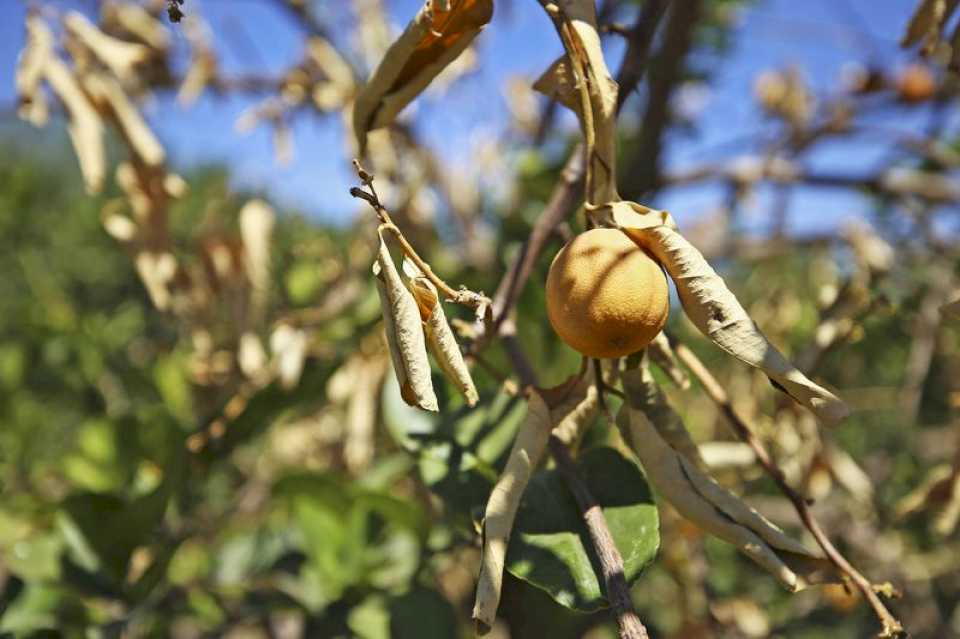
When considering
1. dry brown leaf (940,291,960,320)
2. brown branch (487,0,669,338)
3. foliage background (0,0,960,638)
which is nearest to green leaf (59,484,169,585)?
foliage background (0,0,960,638)

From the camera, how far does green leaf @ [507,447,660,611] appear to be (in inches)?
17.1

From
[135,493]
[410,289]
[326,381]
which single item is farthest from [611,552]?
[135,493]

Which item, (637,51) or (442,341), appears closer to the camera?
(442,341)

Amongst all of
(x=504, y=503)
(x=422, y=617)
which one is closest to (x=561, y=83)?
(x=504, y=503)

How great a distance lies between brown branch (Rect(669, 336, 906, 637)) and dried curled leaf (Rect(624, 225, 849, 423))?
10cm

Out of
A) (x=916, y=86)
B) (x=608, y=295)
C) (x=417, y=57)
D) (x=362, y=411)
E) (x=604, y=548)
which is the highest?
(x=417, y=57)

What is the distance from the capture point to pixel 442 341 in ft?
1.27

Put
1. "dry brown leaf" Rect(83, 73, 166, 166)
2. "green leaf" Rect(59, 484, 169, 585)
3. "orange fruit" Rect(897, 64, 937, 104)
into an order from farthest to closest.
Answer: "orange fruit" Rect(897, 64, 937, 104) → "dry brown leaf" Rect(83, 73, 166, 166) → "green leaf" Rect(59, 484, 169, 585)

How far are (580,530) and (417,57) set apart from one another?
1.00 ft

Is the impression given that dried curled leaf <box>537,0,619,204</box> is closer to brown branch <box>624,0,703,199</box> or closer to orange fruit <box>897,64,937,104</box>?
brown branch <box>624,0,703,199</box>

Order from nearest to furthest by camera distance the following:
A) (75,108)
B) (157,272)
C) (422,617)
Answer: (422,617) → (75,108) → (157,272)

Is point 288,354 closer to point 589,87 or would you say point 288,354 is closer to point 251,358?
point 251,358

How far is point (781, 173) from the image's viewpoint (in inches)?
48.8

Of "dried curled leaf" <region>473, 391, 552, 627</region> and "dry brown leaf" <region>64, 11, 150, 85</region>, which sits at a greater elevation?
"dry brown leaf" <region>64, 11, 150, 85</region>
